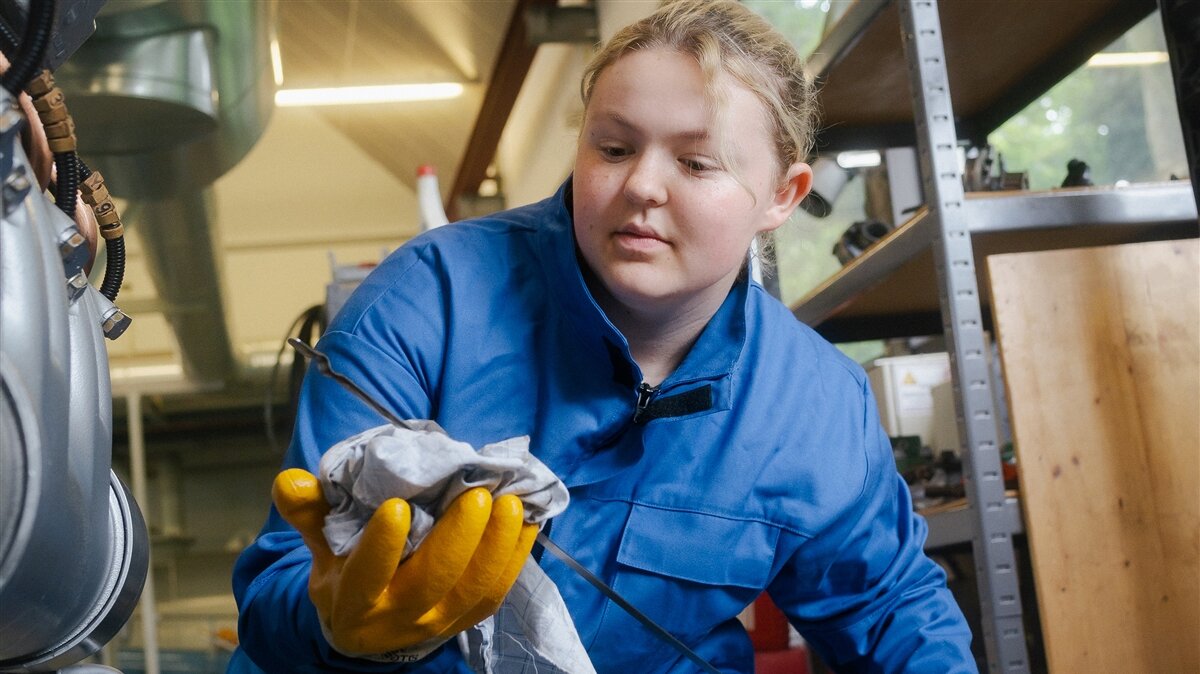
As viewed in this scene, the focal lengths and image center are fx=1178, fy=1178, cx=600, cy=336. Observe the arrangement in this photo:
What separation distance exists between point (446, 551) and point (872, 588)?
54 cm

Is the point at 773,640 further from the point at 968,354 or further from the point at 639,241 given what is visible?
the point at 639,241

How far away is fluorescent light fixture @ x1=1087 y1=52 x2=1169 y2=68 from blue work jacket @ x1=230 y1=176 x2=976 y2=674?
4.44 ft

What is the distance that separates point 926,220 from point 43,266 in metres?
1.07

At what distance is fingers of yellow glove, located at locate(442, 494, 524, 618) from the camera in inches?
24.3

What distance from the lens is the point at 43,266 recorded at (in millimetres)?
505

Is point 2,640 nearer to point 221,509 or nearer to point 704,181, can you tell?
point 704,181

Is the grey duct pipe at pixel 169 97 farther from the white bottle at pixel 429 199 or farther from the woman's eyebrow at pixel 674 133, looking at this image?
the woman's eyebrow at pixel 674 133

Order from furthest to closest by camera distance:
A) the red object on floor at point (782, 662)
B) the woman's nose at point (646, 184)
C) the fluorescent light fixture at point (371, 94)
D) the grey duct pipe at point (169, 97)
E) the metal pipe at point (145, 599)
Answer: the metal pipe at point (145, 599) < the fluorescent light fixture at point (371, 94) < the grey duct pipe at point (169, 97) < the red object on floor at point (782, 662) < the woman's nose at point (646, 184)

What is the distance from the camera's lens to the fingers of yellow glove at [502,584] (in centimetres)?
63

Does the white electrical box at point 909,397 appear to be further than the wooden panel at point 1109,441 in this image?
Yes

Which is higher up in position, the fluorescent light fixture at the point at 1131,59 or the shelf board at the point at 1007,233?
the fluorescent light fixture at the point at 1131,59

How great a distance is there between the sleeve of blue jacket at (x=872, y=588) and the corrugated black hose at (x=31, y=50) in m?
0.71

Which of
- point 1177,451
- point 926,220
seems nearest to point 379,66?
point 926,220

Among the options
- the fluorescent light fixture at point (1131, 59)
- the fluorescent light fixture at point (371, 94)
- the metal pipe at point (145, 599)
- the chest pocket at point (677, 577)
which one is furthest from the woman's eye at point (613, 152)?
the metal pipe at point (145, 599)
